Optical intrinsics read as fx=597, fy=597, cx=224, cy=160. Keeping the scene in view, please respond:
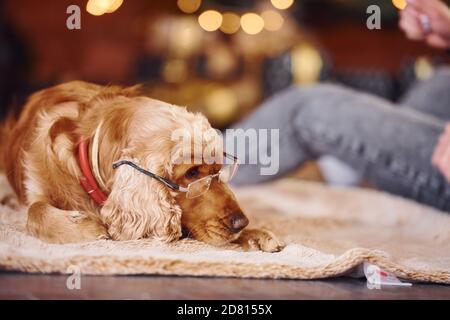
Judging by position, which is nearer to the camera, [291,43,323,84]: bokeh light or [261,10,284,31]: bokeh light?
[291,43,323,84]: bokeh light

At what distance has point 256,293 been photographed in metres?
0.65

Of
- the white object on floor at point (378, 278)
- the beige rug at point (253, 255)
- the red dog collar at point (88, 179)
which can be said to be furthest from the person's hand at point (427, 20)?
the red dog collar at point (88, 179)

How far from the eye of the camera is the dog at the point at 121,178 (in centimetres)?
68

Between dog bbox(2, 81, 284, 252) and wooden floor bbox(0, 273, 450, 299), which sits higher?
dog bbox(2, 81, 284, 252)

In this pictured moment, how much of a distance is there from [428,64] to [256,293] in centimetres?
214

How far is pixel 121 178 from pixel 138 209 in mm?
41

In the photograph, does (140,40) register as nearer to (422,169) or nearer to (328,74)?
(328,74)

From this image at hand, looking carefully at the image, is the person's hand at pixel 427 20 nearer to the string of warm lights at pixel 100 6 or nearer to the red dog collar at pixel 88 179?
the string of warm lights at pixel 100 6

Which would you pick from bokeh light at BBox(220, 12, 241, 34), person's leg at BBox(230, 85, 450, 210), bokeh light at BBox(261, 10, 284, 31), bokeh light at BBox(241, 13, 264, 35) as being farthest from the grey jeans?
bokeh light at BBox(261, 10, 284, 31)

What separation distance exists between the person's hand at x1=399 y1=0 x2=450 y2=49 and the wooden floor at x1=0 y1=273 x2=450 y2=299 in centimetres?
49

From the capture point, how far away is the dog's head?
2.24 feet

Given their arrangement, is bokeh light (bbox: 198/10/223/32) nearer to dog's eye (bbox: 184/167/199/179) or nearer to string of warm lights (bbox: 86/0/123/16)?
string of warm lights (bbox: 86/0/123/16)

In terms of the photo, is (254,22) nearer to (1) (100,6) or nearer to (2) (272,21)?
(1) (100,6)

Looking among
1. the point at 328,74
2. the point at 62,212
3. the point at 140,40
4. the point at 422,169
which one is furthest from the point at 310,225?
the point at 140,40
